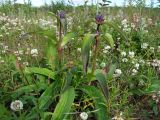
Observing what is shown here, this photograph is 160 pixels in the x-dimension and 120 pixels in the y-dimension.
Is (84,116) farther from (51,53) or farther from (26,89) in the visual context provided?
(51,53)

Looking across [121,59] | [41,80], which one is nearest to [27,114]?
[41,80]

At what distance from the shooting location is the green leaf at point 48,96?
2.99m

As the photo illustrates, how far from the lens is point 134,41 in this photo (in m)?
4.70

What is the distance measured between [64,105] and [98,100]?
28 centimetres

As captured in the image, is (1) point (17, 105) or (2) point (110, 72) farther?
(2) point (110, 72)

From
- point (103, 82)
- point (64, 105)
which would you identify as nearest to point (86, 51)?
point (103, 82)

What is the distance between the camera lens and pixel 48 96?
9.99ft

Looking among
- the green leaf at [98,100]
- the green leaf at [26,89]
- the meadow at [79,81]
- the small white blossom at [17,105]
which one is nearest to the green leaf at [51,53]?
the meadow at [79,81]

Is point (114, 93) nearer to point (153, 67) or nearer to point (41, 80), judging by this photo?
point (41, 80)

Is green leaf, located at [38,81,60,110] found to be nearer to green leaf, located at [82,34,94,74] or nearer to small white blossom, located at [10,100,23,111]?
small white blossom, located at [10,100,23,111]

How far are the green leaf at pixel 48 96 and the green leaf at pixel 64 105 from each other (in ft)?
0.40

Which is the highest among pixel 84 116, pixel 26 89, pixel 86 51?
pixel 86 51

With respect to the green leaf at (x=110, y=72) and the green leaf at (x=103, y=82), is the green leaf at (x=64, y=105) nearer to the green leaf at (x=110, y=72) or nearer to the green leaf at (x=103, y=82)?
the green leaf at (x=103, y=82)

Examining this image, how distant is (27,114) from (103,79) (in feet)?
1.94
